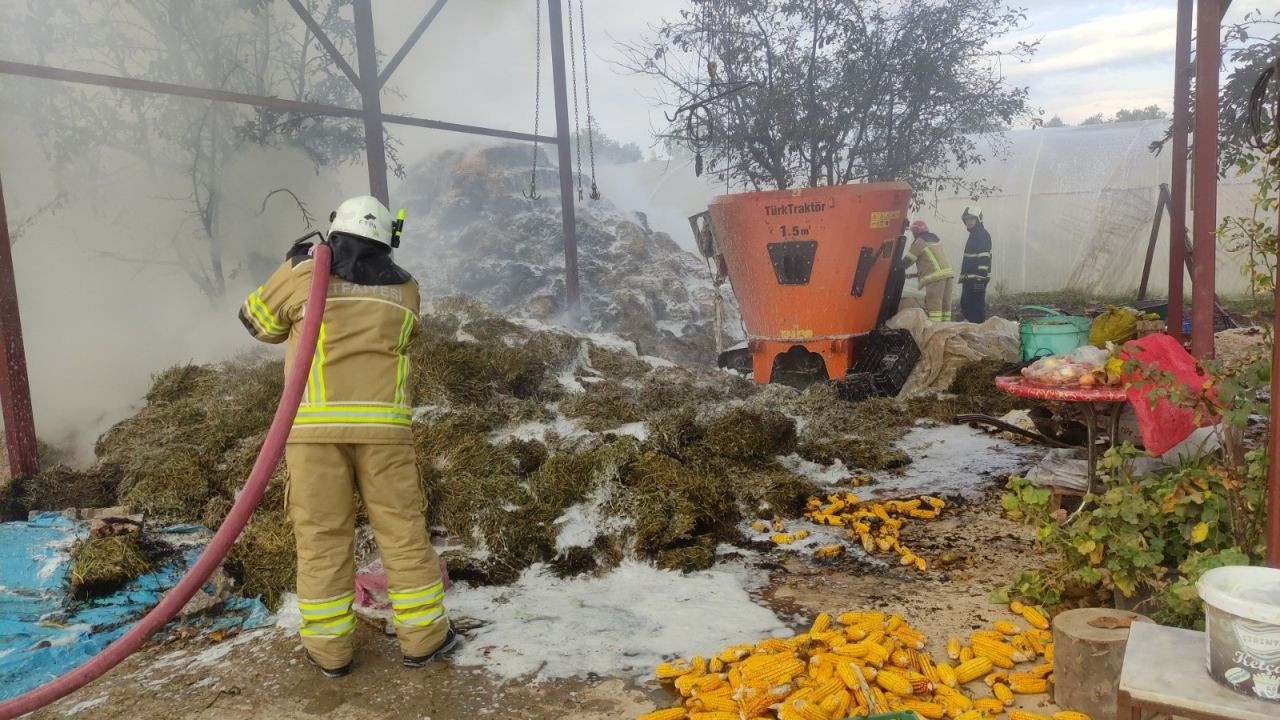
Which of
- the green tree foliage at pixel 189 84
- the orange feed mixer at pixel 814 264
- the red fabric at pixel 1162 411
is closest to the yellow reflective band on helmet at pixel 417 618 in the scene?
the red fabric at pixel 1162 411

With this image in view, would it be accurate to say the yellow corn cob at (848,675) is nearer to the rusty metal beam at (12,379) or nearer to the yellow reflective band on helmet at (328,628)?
the yellow reflective band on helmet at (328,628)

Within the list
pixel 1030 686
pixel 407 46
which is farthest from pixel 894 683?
pixel 407 46

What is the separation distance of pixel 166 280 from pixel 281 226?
86.3 inches

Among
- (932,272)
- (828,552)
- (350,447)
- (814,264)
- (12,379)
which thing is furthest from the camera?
(932,272)

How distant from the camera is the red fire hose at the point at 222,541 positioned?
2.67 metres

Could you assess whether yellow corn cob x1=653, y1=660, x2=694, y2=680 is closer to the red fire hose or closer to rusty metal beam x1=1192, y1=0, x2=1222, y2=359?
the red fire hose

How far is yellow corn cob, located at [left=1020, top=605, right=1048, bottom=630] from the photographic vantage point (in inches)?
138

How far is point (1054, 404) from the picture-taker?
5.91 m

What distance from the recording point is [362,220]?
3.63m

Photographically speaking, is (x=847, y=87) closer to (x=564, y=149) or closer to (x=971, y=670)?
(x=564, y=149)

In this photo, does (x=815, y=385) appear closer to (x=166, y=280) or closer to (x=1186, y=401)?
(x=1186, y=401)

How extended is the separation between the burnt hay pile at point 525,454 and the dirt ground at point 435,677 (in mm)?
599

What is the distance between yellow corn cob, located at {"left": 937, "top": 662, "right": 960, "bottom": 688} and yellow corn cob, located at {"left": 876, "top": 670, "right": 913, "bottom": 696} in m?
0.17

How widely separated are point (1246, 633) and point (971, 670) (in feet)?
4.20
